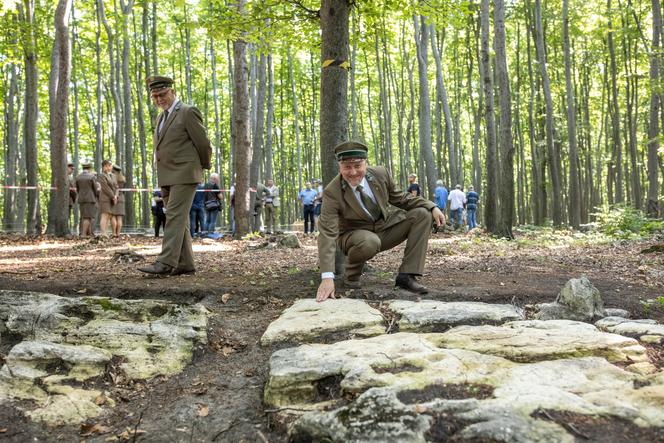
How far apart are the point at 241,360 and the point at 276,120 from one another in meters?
33.7

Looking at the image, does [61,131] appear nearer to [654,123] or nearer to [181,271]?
[181,271]

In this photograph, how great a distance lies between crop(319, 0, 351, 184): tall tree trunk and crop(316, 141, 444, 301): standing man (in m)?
0.77

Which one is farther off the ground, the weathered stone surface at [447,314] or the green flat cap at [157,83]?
the green flat cap at [157,83]

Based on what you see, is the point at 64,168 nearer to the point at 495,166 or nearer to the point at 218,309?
the point at 218,309

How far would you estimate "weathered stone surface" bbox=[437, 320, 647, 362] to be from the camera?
2.85m

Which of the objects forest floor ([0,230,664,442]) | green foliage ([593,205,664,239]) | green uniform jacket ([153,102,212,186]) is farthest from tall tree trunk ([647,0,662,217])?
green uniform jacket ([153,102,212,186])

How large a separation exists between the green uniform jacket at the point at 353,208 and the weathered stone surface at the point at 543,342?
139 cm

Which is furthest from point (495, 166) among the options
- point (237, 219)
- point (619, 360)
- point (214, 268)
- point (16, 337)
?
point (16, 337)

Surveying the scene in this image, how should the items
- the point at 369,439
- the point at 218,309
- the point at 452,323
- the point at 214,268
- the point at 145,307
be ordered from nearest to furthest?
the point at 369,439, the point at 452,323, the point at 145,307, the point at 218,309, the point at 214,268

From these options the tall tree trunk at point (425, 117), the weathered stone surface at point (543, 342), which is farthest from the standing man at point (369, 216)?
the tall tree trunk at point (425, 117)

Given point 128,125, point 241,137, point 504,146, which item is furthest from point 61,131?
point 504,146

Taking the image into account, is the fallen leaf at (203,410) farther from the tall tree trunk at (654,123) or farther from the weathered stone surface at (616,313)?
the tall tree trunk at (654,123)

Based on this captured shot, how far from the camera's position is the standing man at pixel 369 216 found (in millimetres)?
4457

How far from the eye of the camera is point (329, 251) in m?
4.25
